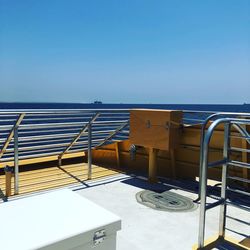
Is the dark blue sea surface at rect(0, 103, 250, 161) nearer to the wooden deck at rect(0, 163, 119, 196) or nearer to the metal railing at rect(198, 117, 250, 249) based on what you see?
the wooden deck at rect(0, 163, 119, 196)

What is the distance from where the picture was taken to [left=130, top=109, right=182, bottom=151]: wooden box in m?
4.54

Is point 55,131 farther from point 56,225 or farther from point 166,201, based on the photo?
point 56,225

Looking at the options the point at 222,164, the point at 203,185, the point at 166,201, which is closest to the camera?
the point at 203,185

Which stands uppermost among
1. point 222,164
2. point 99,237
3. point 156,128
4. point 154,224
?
point 156,128

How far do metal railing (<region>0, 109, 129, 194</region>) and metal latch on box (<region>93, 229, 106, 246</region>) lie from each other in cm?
247

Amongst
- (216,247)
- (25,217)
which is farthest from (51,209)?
(216,247)

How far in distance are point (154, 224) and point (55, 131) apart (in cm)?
222

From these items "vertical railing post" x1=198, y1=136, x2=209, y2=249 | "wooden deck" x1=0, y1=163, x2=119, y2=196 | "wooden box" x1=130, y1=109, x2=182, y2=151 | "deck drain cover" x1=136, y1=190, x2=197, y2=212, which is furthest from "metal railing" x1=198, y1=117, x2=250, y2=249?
"wooden deck" x1=0, y1=163, x2=119, y2=196

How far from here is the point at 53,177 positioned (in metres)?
5.06

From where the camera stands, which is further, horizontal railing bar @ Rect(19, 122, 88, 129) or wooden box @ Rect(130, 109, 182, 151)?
wooden box @ Rect(130, 109, 182, 151)

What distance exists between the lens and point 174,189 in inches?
181

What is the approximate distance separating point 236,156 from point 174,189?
1.06 meters

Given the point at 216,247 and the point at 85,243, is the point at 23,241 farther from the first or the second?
the point at 216,247

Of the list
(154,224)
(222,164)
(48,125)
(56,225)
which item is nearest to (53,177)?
(48,125)
